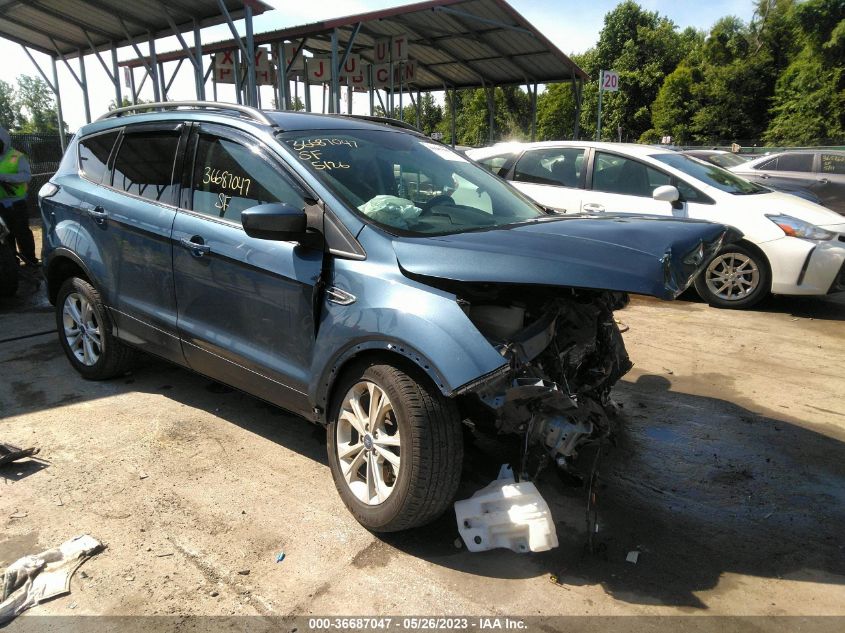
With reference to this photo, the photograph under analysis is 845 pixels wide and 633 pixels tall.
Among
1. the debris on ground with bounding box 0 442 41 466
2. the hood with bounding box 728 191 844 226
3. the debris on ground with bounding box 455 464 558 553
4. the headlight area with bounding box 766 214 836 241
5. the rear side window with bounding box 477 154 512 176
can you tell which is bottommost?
the debris on ground with bounding box 0 442 41 466

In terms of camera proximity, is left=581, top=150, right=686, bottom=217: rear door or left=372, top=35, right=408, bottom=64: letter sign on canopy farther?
left=372, top=35, right=408, bottom=64: letter sign on canopy

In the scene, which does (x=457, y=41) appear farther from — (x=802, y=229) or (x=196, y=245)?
(x=196, y=245)

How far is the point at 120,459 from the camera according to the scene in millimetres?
3352

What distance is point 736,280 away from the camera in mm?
6629

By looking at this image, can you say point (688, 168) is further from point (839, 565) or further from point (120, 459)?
point (120, 459)

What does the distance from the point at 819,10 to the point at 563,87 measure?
2166 cm

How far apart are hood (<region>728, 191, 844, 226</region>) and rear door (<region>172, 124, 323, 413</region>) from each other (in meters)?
5.56

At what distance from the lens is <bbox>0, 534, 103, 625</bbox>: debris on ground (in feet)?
7.52

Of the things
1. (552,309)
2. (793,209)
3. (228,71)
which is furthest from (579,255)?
(228,71)

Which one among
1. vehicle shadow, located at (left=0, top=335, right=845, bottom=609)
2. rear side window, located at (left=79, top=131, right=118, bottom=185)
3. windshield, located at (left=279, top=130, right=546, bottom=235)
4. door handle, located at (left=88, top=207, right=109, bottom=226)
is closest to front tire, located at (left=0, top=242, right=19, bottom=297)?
rear side window, located at (left=79, top=131, right=118, bottom=185)

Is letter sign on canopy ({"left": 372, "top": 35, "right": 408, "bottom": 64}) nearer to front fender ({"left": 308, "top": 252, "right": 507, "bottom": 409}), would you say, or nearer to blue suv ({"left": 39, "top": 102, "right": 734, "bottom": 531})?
blue suv ({"left": 39, "top": 102, "right": 734, "bottom": 531})

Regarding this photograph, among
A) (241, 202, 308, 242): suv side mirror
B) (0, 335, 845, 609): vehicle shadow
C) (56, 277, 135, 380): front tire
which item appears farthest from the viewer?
(56, 277, 135, 380): front tire

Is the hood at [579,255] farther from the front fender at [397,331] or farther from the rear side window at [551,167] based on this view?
the rear side window at [551,167]

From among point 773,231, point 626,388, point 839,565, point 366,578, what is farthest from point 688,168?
point 366,578
